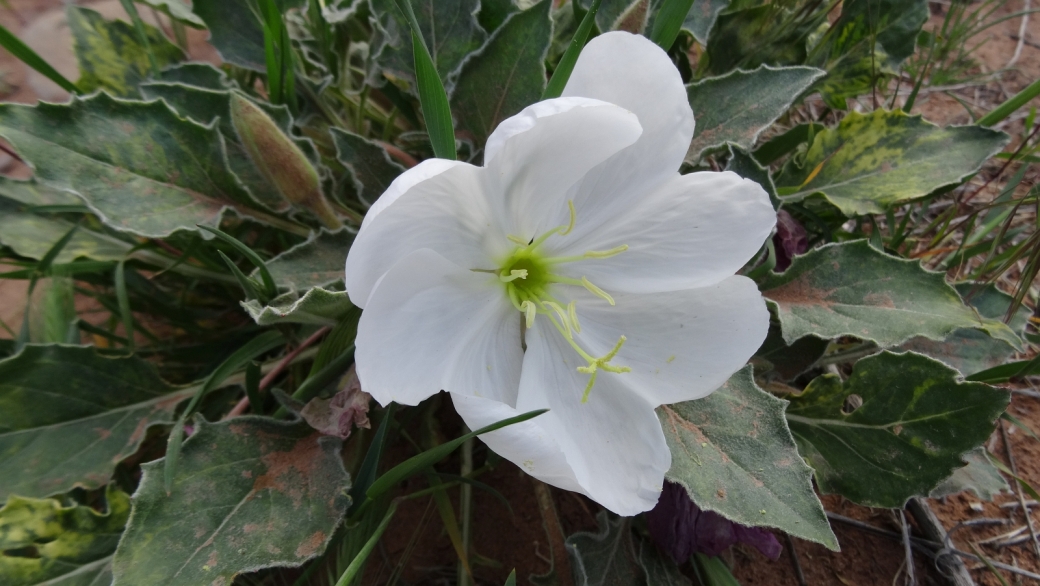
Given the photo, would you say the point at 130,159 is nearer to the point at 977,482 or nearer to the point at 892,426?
the point at 892,426

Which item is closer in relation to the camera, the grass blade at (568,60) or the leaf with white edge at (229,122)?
the grass blade at (568,60)

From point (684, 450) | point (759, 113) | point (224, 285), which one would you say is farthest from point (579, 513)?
point (224, 285)

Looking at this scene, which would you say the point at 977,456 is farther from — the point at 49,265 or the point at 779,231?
the point at 49,265

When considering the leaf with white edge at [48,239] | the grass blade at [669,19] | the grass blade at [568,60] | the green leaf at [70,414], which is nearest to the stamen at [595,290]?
the grass blade at [568,60]

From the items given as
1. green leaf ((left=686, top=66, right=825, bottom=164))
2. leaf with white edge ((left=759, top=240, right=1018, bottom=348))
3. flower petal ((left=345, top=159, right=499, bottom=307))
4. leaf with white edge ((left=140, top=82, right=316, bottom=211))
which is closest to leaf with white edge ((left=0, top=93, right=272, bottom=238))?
leaf with white edge ((left=140, top=82, right=316, bottom=211))

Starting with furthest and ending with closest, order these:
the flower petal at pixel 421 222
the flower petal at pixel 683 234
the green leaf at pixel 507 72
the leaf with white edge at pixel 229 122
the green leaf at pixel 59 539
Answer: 1. the leaf with white edge at pixel 229 122
2. the green leaf at pixel 507 72
3. the green leaf at pixel 59 539
4. the flower petal at pixel 683 234
5. the flower petal at pixel 421 222

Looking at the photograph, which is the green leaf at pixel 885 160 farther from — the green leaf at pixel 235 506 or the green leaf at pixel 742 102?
the green leaf at pixel 235 506
